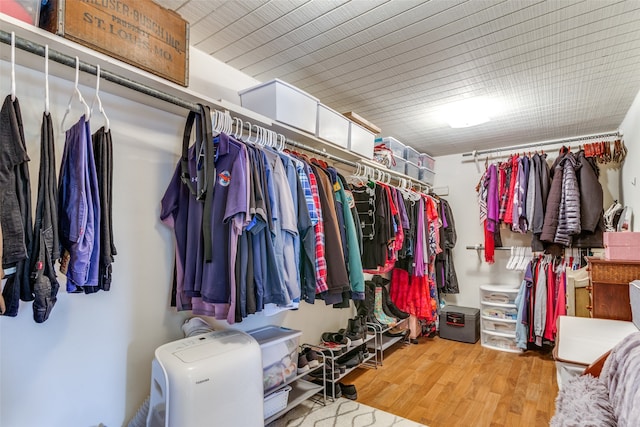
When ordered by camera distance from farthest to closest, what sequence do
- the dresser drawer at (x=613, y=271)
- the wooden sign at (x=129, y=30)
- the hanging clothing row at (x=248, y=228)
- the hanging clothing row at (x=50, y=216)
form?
the dresser drawer at (x=613, y=271), the hanging clothing row at (x=248, y=228), the wooden sign at (x=129, y=30), the hanging clothing row at (x=50, y=216)

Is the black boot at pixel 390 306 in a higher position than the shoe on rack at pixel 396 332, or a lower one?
higher

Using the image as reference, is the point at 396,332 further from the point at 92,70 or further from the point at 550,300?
the point at 92,70

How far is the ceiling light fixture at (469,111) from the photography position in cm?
270

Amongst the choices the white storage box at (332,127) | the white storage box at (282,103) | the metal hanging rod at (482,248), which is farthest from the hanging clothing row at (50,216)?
the metal hanging rod at (482,248)

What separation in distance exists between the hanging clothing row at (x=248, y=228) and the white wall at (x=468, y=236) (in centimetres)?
266

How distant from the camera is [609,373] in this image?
3.71 ft

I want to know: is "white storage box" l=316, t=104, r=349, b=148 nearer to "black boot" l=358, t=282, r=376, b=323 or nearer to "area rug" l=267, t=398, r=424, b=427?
"black boot" l=358, t=282, r=376, b=323

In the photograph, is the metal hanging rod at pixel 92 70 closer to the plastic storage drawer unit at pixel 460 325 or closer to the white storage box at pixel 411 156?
the white storage box at pixel 411 156

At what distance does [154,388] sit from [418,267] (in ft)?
7.92

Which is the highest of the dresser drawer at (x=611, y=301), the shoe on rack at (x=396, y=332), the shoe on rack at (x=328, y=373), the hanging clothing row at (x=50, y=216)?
the hanging clothing row at (x=50, y=216)

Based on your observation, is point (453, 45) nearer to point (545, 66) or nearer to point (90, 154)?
point (545, 66)

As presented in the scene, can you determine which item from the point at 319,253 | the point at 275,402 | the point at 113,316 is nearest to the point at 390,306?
the point at 275,402

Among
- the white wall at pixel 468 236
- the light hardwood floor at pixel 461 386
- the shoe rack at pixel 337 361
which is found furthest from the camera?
the white wall at pixel 468 236

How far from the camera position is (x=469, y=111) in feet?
9.34
